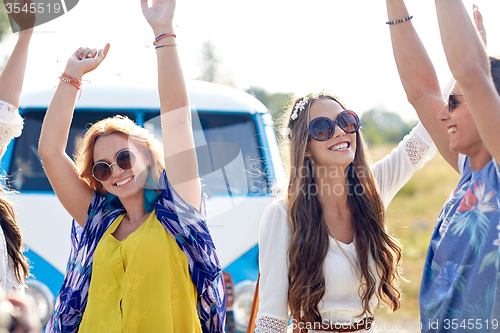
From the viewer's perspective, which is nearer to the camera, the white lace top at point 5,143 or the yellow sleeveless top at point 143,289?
the yellow sleeveless top at point 143,289

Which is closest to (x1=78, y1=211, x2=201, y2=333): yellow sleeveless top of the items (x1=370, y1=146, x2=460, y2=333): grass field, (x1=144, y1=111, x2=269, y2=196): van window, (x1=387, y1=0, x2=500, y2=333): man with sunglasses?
(x1=387, y1=0, x2=500, y2=333): man with sunglasses

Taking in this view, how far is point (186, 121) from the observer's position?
2.30 m

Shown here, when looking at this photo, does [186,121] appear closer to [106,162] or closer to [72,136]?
[106,162]

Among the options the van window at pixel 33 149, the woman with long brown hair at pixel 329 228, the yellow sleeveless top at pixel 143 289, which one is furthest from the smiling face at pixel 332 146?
the van window at pixel 33 149

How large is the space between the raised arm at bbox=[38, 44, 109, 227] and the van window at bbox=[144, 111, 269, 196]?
4.62ft

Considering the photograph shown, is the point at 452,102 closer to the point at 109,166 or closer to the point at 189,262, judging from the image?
the point at 189,262

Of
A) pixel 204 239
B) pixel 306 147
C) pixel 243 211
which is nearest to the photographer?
pixel 204 239

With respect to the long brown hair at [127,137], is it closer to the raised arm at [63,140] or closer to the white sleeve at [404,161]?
the raised arm at [63,140]

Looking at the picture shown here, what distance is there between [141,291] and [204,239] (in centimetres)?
38

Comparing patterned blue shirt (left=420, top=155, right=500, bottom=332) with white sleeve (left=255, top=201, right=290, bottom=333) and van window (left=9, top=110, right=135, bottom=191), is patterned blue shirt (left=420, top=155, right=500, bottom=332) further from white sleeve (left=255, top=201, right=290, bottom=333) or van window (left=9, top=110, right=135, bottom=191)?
van window (left=9, top=110, right=135, bottom=191)

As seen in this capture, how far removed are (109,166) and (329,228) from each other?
1179mm

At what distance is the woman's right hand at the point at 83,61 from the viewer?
254 centimetres

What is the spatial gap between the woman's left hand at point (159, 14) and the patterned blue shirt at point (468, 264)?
1.50m

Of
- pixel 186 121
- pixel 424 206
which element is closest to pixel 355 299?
pixel 186 121
